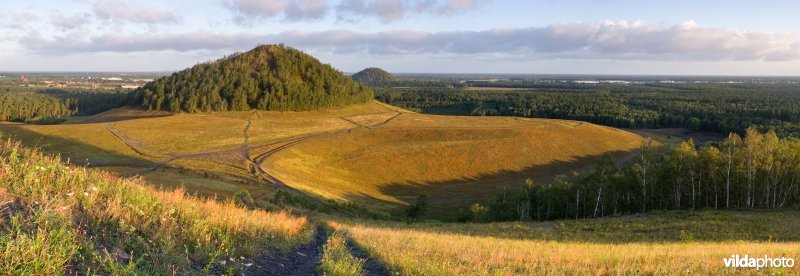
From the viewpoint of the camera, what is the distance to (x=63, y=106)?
15788cm

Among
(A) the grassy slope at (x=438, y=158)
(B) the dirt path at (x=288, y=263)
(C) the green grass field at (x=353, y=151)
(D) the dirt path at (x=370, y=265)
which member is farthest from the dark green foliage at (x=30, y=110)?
(D) the dirt path at (x=370, y=265)

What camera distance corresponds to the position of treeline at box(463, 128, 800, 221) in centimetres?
4294

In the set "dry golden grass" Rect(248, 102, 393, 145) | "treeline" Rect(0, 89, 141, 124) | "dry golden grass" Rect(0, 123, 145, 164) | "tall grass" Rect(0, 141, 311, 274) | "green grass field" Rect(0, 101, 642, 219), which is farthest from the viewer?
"treeline" Rect(0, 89, 141, 124)

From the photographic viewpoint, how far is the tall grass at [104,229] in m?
6.50

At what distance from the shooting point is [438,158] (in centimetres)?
7600

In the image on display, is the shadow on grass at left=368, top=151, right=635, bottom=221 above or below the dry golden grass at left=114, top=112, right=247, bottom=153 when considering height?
below

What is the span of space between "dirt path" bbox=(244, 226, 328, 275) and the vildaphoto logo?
10.1 m

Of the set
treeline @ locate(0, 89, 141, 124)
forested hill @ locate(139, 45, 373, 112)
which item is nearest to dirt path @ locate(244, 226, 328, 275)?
forested hill @ locate(139, 45, 373, 112)

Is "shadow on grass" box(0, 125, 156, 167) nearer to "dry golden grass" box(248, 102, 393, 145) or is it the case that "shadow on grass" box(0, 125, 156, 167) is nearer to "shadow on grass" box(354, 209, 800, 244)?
"dry golden grass" box(248, 102, 393, 145)

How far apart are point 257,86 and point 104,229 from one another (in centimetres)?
12181

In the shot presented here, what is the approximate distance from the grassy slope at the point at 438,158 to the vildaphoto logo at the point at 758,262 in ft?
142

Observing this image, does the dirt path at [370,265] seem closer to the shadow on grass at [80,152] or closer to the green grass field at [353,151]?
the green grass field at [353,151]

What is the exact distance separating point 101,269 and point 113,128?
82.3m

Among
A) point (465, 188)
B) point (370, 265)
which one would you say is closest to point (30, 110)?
point (465, 188)
